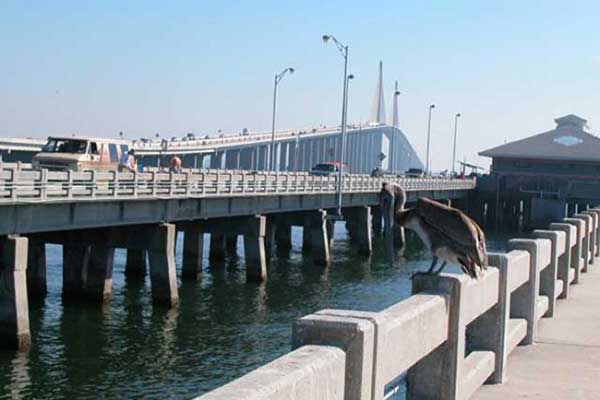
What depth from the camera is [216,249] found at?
156ft

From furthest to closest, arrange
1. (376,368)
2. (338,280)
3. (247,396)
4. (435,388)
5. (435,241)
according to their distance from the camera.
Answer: (338,280) < (435,241) < (435,388) < (376,368) < (247,396)

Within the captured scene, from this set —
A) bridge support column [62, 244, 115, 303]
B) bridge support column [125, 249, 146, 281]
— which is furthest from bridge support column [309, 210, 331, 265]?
bridge support column [62, 244, 115, 303]

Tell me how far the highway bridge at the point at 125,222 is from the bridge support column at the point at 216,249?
6cm

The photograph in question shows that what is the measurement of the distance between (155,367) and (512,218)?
77.4 metres

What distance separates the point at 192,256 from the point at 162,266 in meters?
7.69

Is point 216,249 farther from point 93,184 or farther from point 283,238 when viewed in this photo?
point 93,184

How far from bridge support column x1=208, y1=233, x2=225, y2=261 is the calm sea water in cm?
125

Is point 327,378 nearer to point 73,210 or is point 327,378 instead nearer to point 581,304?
point 581,304

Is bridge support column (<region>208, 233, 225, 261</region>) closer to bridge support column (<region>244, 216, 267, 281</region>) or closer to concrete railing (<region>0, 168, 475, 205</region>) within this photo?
concrete railing (<region>0, 168, 475, 205</region>)

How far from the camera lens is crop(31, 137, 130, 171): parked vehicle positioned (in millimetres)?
38531

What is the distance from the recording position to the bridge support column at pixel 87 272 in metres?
32.1

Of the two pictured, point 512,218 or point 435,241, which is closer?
point 435,241

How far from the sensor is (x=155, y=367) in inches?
906

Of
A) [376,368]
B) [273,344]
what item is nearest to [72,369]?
[273,344]
